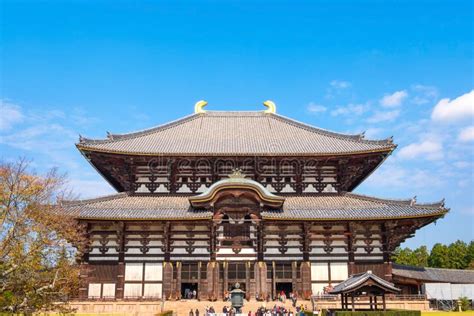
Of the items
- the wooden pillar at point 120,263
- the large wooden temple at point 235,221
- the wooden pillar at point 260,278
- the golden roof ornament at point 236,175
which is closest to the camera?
the wooden pillar at point 120,263

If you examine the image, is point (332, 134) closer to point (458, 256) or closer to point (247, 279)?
point (247, 279)

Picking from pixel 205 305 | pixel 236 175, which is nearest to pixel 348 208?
pixel 236 175

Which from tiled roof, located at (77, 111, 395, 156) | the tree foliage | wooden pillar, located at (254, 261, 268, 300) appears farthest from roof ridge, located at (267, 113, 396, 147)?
the tree foliage

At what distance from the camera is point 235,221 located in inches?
1416

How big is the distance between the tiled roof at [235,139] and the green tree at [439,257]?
178 feet

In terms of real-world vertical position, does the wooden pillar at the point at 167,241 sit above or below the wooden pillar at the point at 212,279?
above

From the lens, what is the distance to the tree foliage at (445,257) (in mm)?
84250

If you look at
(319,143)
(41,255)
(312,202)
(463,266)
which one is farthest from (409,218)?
(463,266)

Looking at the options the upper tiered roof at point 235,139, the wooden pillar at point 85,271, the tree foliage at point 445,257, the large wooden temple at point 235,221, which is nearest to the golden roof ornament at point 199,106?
the upper tiered roof at point 235,139

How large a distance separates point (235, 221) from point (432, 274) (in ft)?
69.1

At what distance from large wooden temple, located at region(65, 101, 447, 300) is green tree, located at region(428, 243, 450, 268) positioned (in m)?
55.7

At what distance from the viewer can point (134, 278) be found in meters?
35.0

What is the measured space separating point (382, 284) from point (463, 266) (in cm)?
6852

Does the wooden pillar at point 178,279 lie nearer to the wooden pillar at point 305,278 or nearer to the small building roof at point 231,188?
the small building roof at point 231,188
